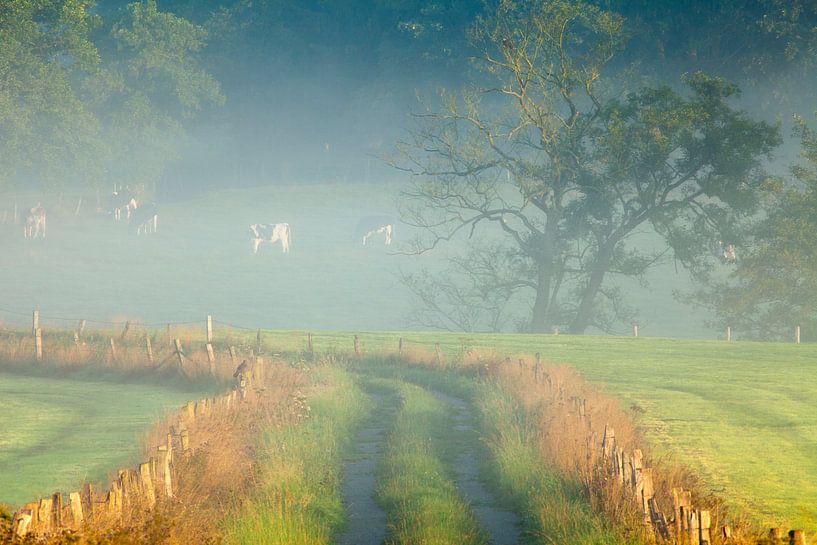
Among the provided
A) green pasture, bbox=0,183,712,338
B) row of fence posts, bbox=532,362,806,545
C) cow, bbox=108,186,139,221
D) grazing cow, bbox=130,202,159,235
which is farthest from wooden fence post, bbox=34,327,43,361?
cow, bbox=108,186,139,221

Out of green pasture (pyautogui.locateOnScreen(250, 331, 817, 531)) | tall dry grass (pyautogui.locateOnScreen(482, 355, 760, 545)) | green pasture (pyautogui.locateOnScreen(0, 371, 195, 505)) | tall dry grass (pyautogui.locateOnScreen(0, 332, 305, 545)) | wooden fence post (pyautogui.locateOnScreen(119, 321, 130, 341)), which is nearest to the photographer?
tall dry grass (pyautogui.locateOnScreen(0, 332, 305, 545))

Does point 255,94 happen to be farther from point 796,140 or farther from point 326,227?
point 796,140

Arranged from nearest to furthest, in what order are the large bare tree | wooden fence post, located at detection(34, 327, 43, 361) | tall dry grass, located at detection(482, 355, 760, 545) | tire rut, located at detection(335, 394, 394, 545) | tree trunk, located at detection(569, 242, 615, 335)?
tall dry grass, located at detection(482, 355, 760, 545)
tire rut, located at detection(335, 394, 394, 545)
wooden fence post, located at detection(34, 327, 43, 361)
the large bare tree
tree trunk, located at detection(569, 242, 615, 335)

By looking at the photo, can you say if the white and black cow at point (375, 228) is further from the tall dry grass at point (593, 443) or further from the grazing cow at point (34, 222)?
the tall dry grass at point (593, 443)

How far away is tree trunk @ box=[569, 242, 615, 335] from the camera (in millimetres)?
57250

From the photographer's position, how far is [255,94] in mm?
105750

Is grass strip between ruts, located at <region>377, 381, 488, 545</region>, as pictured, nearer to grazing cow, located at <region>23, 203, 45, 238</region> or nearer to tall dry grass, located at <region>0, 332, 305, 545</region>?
tall dry grass, located at <region>0, 332, 305, 545</region>

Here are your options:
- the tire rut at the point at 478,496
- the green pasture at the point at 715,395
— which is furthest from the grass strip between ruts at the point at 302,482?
the green pasture at the point at 715,395

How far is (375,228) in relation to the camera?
88188 mm

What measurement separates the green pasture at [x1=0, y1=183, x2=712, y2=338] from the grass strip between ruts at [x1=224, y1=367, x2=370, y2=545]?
3586cm

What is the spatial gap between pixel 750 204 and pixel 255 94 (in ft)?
201

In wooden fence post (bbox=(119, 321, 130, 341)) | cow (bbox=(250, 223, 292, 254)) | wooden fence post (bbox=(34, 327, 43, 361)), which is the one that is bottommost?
wooden fence post (bbox=(34, 327, 43, 361))

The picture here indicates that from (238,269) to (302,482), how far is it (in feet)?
208

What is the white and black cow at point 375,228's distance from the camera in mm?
87688
